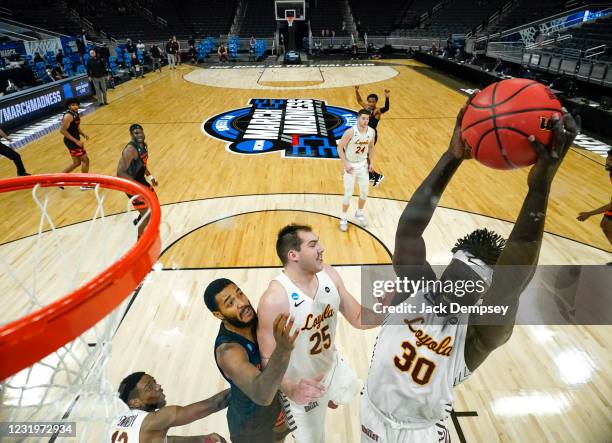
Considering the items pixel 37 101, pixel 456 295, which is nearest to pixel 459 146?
pixel 456 295

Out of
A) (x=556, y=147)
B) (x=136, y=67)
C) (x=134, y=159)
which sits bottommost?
(x=136, y=67)

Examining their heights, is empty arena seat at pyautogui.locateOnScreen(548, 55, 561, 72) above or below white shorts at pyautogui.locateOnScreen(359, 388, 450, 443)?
above

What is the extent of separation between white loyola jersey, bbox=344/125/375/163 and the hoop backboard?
1076 inches

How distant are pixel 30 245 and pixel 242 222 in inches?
116

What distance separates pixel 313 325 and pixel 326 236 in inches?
127

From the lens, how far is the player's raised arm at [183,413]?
8.35 feet

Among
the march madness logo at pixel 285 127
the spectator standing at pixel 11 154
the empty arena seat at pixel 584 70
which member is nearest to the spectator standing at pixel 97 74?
the march madness logo at pixel 285 127

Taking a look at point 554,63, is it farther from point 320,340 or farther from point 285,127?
point 320,340

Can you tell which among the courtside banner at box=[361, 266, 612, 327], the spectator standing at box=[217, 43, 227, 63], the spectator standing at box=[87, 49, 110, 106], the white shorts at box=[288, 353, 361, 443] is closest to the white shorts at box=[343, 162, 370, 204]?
the courtside banner at box=[361, 266, 612, 327]

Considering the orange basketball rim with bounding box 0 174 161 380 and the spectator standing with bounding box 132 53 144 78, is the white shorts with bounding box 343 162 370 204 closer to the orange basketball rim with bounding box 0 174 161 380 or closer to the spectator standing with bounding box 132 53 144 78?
the orange basketball rim with bounding box 0 174 161 380

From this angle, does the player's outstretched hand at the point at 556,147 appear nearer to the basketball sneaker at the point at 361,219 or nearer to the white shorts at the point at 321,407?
the white shorts at the point at 321,407

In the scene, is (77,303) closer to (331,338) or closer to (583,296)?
(331,338)

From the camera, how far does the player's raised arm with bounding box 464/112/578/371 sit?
1.29 meters

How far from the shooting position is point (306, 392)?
2.36 m
